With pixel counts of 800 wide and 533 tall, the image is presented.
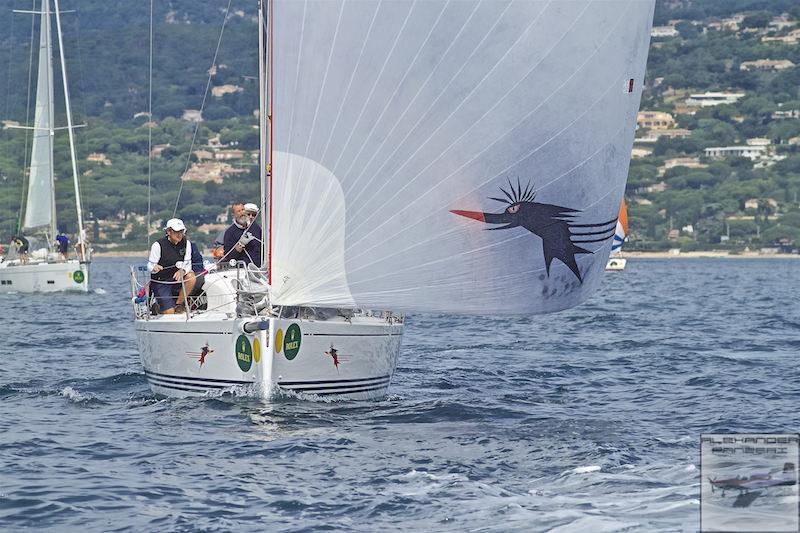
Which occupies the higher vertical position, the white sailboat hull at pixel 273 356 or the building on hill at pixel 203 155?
the building on hill at pixel 203 155

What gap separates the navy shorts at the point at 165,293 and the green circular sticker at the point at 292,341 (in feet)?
7.20


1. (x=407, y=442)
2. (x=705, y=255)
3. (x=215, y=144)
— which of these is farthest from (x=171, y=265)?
(x=215, y=144)

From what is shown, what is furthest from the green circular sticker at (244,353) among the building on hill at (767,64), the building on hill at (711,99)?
the building on hill at (767,64)

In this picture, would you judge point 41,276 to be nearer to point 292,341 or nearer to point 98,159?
point 292,341

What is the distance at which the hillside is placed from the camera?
11950 centimetres

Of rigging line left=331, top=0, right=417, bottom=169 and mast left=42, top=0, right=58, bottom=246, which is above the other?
mast left=42, top=0, right=58, bottom=246

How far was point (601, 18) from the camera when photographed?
12.6 metres

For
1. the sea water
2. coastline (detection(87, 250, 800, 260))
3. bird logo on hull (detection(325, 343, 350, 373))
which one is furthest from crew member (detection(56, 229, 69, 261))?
coastline (detection(87, 250, 800, 260))

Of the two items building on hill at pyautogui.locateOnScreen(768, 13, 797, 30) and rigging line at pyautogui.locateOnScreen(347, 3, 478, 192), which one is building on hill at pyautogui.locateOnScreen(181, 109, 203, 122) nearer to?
building on hill at pyautogui.locateOnScreen(768, 13, 797, 30)

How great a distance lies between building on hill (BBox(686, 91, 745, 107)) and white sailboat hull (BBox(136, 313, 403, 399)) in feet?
511

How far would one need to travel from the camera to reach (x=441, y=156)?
41.1 feet

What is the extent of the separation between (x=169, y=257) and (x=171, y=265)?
9 centimetres

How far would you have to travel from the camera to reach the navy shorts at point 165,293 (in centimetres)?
1496

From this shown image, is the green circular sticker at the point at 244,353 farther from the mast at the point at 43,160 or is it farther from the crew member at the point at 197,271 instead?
the mast at the point at 43,160
